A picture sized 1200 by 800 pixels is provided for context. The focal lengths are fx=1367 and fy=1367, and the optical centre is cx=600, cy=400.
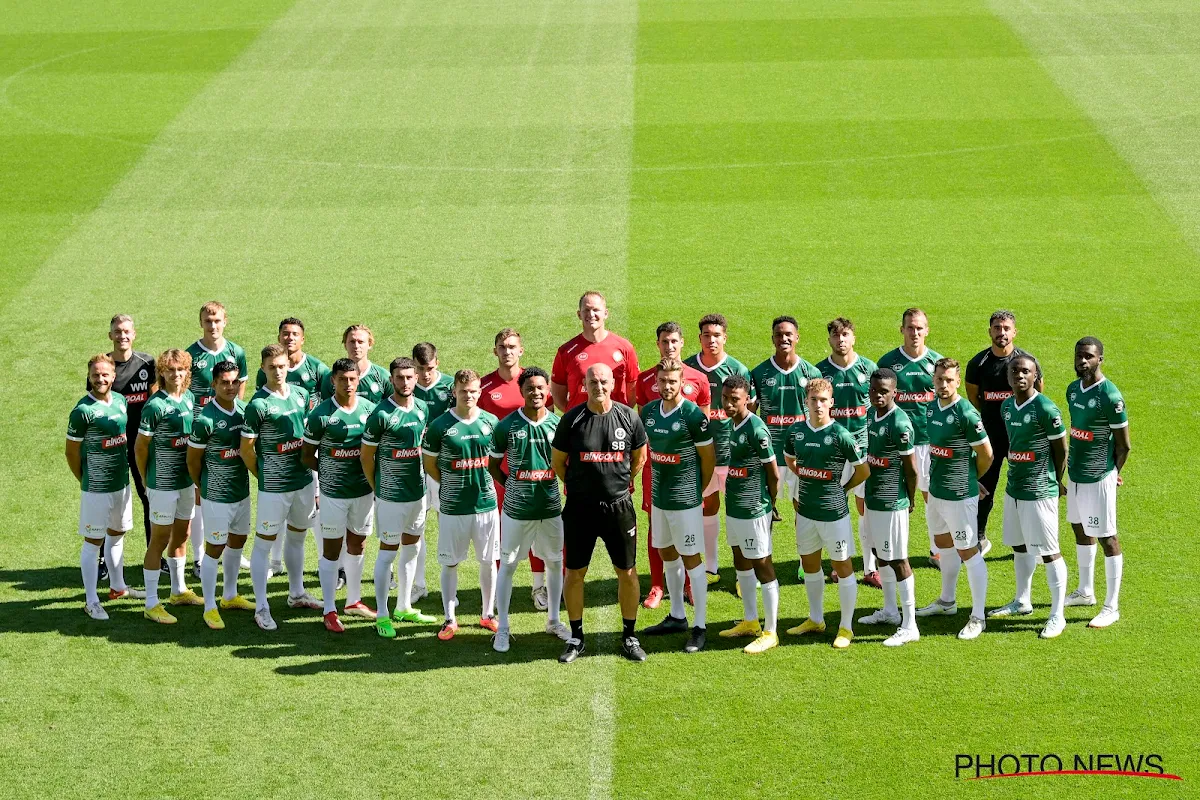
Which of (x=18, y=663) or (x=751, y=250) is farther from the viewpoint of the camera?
(x=751, y=250)

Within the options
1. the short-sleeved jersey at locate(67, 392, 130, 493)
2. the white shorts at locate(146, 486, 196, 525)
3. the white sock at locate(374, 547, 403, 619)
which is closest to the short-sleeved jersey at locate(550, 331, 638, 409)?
the white sock at locate(374, 547, 403, 619)

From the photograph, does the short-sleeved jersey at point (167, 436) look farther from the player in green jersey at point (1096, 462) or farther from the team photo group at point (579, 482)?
the player in green jersey at point (1096, 462)

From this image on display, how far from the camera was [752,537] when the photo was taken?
33.7 ft

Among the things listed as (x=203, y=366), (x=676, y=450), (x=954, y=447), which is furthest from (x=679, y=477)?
(x=203, y=366)

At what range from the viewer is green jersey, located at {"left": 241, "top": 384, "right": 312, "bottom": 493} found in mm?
10641

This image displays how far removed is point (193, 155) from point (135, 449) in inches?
575

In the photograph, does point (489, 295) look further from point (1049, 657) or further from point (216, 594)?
point (1049, 657)

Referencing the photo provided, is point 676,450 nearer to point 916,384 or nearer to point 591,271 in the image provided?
point 916,384

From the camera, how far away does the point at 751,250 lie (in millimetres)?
20125

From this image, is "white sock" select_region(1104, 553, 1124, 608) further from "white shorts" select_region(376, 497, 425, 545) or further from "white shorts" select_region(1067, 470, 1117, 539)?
"white shorts" select_region(376, 497, 425, 545)

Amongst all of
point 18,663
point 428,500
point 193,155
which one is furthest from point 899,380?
point 193,155

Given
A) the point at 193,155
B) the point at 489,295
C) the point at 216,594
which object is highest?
the point at 193,155

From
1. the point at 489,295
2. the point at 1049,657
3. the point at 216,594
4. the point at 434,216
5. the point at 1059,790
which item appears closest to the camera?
the point at 1059,790

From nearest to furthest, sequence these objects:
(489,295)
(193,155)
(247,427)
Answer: (247,427), (489,295), (193,155)
